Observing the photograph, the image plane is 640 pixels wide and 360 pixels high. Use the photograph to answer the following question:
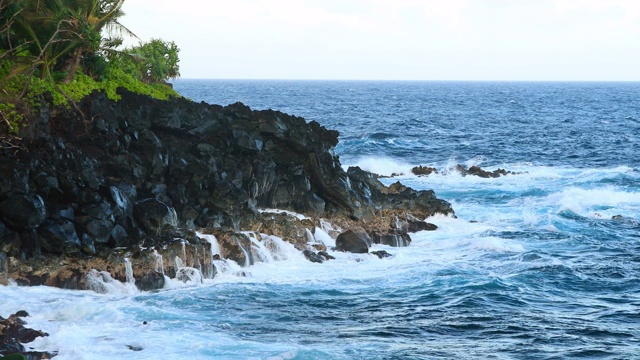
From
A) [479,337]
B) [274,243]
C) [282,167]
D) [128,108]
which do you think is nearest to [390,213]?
[282,167]

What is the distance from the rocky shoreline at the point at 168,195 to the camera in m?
25.9

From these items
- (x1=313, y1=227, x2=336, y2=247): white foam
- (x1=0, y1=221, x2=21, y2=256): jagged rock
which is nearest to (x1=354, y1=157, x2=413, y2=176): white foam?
(x1=313, y1=227, x2=336, y2=247): white foam

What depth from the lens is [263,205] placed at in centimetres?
3525

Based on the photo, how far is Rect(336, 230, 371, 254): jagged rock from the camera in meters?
32.3

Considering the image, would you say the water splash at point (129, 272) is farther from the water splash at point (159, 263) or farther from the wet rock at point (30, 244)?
the wet rock at point (30, 244)

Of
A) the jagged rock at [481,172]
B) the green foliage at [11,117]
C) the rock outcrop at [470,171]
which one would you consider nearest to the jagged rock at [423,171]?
the rock outcrop at [470,171]

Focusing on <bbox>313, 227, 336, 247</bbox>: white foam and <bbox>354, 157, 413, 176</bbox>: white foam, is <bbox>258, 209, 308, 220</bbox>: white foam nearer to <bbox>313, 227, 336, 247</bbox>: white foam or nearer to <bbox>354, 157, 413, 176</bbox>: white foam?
<bbox>313, 227, 336, 247</bbox>: white foam

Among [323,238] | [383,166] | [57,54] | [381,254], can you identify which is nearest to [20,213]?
[57,54]

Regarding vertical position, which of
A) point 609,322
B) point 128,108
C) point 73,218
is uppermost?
point 128,108

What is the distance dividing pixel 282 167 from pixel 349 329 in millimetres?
14274

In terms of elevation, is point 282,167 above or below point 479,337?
above

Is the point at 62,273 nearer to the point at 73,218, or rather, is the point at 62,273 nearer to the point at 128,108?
the point at 73,218

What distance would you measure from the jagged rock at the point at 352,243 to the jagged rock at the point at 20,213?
12.0 metres

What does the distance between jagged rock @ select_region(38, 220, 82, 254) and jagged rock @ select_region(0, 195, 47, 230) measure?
393mm
